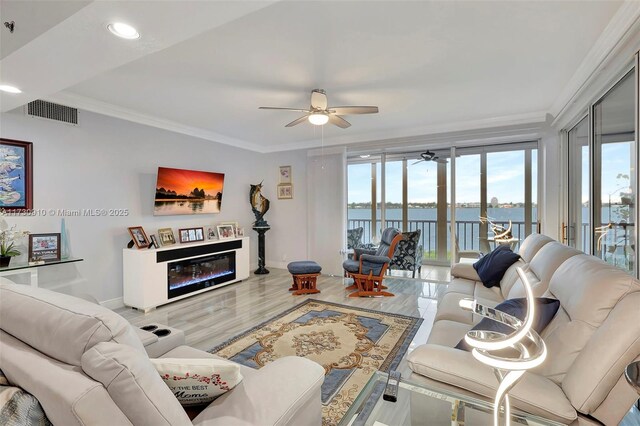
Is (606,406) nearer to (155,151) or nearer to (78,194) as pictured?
(78,194)

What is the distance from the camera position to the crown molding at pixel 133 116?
321 centimetres

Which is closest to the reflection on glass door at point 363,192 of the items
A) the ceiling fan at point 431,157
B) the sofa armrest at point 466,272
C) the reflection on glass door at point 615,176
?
the ceiling fan at point 431,157

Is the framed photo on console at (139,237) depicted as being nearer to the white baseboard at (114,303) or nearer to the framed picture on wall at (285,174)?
the white baseboard at (114,303)

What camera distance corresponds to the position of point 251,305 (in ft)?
12.5

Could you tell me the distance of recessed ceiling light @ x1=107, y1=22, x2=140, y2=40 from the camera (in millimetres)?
1541

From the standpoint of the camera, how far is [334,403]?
196cm

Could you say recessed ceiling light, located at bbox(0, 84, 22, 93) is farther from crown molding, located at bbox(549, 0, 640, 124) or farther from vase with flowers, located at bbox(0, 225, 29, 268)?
crown molding, located at bbox(549, 0, 640, 124)

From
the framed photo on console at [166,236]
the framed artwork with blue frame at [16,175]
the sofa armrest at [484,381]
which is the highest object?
the framed artwork with blue frame at [16,175]

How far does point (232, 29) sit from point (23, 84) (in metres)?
1.65

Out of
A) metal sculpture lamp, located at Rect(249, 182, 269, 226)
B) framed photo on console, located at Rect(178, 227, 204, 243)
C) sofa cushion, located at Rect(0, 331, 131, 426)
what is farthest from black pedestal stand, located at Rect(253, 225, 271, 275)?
sofa cushion, located at Rect(0, 331, 131, 426)

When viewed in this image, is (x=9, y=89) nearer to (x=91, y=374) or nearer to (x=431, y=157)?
(x=91, y=374)

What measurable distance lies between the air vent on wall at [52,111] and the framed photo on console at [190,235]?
1.84 meters

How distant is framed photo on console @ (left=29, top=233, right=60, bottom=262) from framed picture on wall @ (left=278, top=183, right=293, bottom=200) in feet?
11.5

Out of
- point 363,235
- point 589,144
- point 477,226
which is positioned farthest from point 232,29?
point 477,226
